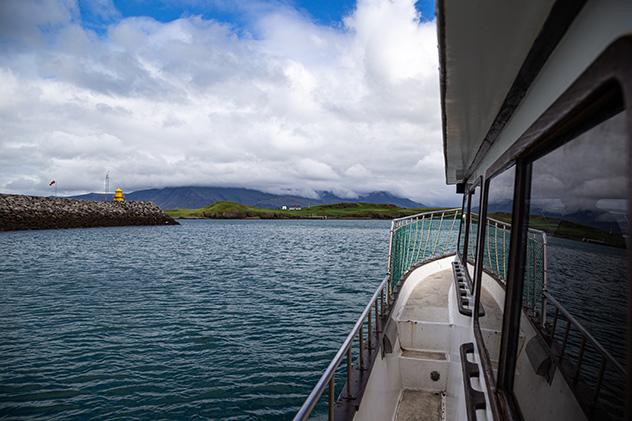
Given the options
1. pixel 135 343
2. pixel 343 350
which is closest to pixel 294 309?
pixel 135 343

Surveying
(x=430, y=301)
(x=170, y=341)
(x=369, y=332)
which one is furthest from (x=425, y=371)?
(x=170, y=341)

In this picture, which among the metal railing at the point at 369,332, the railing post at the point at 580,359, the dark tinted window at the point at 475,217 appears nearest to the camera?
the railing post at the point at 580,359

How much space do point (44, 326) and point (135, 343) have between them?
14.3 feet

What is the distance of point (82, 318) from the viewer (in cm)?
1468

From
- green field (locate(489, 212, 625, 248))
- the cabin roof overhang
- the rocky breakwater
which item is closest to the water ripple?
the cabin roof overhang

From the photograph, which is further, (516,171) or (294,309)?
(294,309)

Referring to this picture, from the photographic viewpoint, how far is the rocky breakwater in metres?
71.8

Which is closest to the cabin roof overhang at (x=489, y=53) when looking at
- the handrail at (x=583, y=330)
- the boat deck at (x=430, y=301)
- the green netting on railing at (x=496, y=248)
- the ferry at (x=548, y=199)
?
the ferry at (x=548, y=199)

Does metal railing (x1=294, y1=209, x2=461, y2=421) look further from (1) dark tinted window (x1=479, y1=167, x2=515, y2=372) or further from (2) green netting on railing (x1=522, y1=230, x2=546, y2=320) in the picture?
(2) green netting on railing (x1=522, y1=230, x2=546, y2=320)

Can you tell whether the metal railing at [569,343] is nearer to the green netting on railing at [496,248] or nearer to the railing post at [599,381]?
the railing post at [599,381]

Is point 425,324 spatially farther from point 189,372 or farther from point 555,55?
point 189,372

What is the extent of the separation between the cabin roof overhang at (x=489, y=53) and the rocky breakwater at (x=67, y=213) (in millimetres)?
84526

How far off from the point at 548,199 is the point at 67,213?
315 ft

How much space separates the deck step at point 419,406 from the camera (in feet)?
16.8
